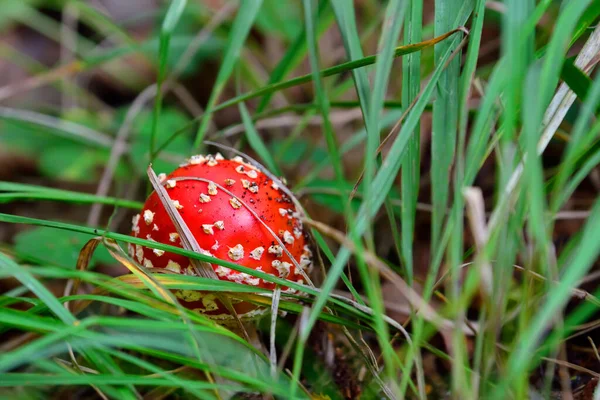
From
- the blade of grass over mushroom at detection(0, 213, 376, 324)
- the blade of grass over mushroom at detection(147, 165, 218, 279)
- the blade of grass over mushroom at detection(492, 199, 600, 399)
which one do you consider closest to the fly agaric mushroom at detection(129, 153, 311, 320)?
the blade of grass over mushroom at detection(147, 165, 218, 279)

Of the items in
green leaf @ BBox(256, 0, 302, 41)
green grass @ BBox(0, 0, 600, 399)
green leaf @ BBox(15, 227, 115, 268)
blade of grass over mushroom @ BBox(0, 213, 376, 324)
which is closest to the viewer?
green grass @ BBox(0, 0, 600, 399)

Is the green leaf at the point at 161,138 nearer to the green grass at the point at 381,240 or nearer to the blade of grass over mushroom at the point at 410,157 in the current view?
the green grass at the point at 381,240

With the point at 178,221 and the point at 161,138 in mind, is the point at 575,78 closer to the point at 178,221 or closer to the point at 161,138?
the point at 178,221

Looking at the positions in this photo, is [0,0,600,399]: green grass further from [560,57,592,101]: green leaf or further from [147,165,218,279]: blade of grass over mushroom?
[147,165,218,279]: blade of grass over mushroom

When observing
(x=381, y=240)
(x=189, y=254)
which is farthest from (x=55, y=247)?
(x=381, y=240)

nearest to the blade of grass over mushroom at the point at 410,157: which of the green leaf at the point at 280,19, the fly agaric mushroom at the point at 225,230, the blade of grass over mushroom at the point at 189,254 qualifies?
the blade of grass over mushroom at the point at 189,254

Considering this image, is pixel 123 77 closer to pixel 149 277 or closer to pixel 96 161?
pixel 96 161

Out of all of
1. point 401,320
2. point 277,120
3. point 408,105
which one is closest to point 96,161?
point 277,120
